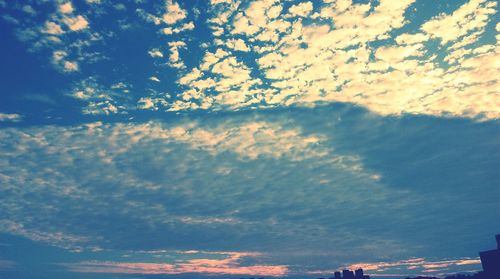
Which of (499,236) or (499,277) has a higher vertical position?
(499,236)

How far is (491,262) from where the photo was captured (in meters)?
172

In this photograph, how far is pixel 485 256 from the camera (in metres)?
175

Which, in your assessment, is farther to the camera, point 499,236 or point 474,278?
point 474,278

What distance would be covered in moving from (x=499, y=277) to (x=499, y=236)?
61.2 ft

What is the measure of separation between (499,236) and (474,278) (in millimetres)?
30670

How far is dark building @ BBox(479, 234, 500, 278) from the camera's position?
169875 mm

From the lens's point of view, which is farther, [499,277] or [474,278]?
[474,278]

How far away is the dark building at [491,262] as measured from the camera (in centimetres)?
16988

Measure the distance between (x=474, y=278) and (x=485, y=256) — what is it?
17.1 metres

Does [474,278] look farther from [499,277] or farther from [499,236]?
[499,236]

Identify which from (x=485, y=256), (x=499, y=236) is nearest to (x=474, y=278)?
(x=485, y=256)

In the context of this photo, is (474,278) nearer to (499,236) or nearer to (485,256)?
(485,256)

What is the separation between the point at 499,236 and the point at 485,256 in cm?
1364
